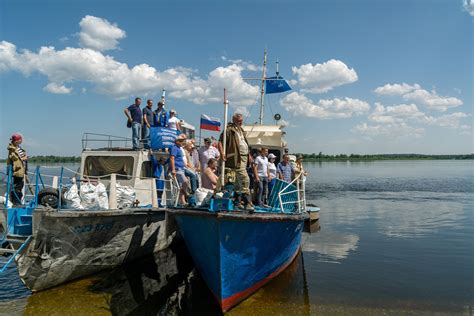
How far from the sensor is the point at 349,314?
7676 millimetres

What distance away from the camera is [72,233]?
838 centimetres

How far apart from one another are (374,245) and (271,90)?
783 cm

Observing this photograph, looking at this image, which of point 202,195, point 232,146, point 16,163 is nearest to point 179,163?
point 202,195

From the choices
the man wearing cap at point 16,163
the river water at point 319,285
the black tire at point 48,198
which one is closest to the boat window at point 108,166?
the man wearing cap at point 16,163

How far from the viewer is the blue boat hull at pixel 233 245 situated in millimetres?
6859

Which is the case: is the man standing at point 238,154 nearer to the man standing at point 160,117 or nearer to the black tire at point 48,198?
the black tire at point 48,198

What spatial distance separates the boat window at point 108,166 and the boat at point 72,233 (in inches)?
10.6

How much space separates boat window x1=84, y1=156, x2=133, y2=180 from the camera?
11.2m

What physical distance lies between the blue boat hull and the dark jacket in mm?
1173

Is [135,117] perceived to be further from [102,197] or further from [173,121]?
[102,197]

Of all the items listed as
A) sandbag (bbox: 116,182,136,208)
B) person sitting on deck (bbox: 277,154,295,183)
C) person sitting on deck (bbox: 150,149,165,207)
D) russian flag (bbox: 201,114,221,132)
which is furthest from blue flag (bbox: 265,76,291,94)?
sandbag (bbox: 116,182,136,208)

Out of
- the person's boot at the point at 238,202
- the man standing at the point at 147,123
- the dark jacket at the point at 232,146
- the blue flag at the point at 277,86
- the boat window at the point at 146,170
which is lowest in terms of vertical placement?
the person's boot at the point at 238,202

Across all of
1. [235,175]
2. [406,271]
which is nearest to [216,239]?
[235,175]

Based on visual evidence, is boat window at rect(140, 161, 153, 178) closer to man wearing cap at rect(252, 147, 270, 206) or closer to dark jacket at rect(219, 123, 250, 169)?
man wearing cap at rect(252, 147, 270, 206)
